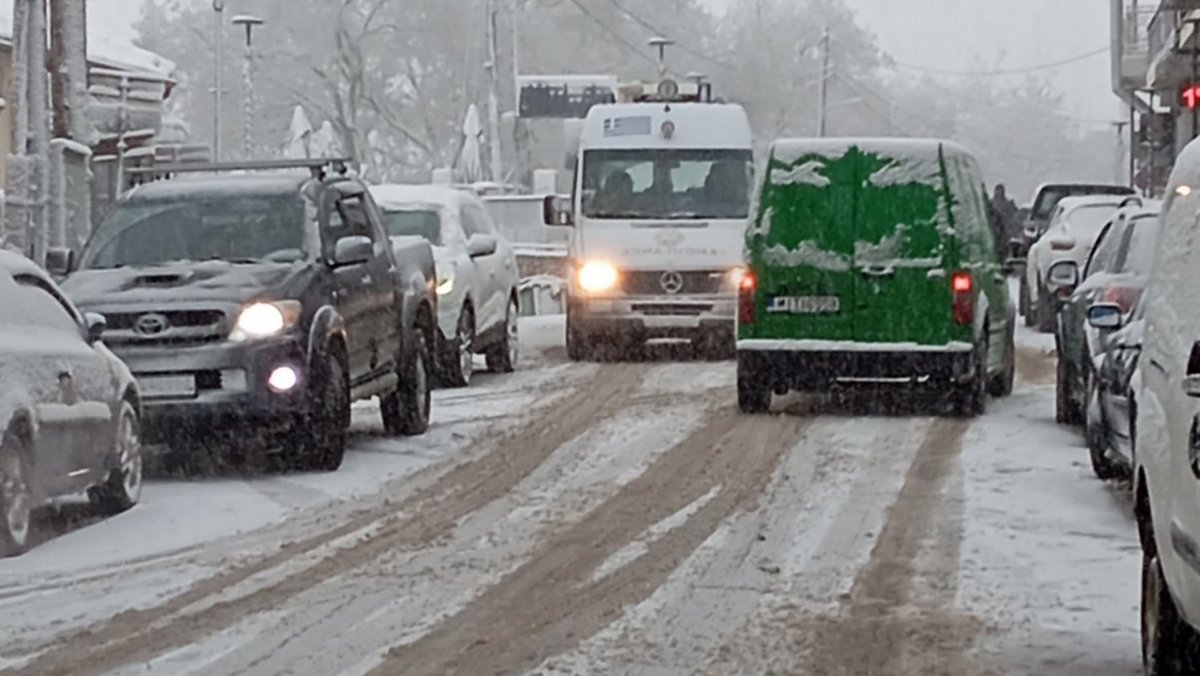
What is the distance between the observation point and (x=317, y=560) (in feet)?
36.0

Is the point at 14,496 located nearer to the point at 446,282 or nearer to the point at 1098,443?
the point at 1098,443

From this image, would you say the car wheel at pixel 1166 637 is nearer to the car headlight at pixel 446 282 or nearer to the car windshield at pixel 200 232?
the car windshield at pixel 200 232

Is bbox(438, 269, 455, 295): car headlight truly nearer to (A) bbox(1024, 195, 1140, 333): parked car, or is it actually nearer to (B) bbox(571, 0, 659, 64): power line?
(A) bbox(1024, 195, 1140, 333): parked car

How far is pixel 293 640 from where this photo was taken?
8.94 metres

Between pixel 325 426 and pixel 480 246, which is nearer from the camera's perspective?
pixel 325 426

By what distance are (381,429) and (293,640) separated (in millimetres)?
8322

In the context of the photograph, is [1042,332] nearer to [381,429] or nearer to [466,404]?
[466,404]

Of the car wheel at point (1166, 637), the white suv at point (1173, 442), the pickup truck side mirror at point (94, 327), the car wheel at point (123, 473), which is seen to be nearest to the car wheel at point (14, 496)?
the car wheel at point (123, 473)

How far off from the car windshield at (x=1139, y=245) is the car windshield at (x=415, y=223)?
24.9 ft

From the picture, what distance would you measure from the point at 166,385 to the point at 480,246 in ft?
23.8

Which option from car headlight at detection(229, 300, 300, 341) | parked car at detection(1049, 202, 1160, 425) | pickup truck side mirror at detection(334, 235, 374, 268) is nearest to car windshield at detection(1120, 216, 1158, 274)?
parked car at detection(1049, 202, 1160, 425)

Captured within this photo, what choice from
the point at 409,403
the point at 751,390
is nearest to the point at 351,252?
the point at 409,403

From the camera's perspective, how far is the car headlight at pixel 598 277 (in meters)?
23.2

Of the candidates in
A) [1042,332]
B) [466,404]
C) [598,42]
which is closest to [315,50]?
[598,42]
